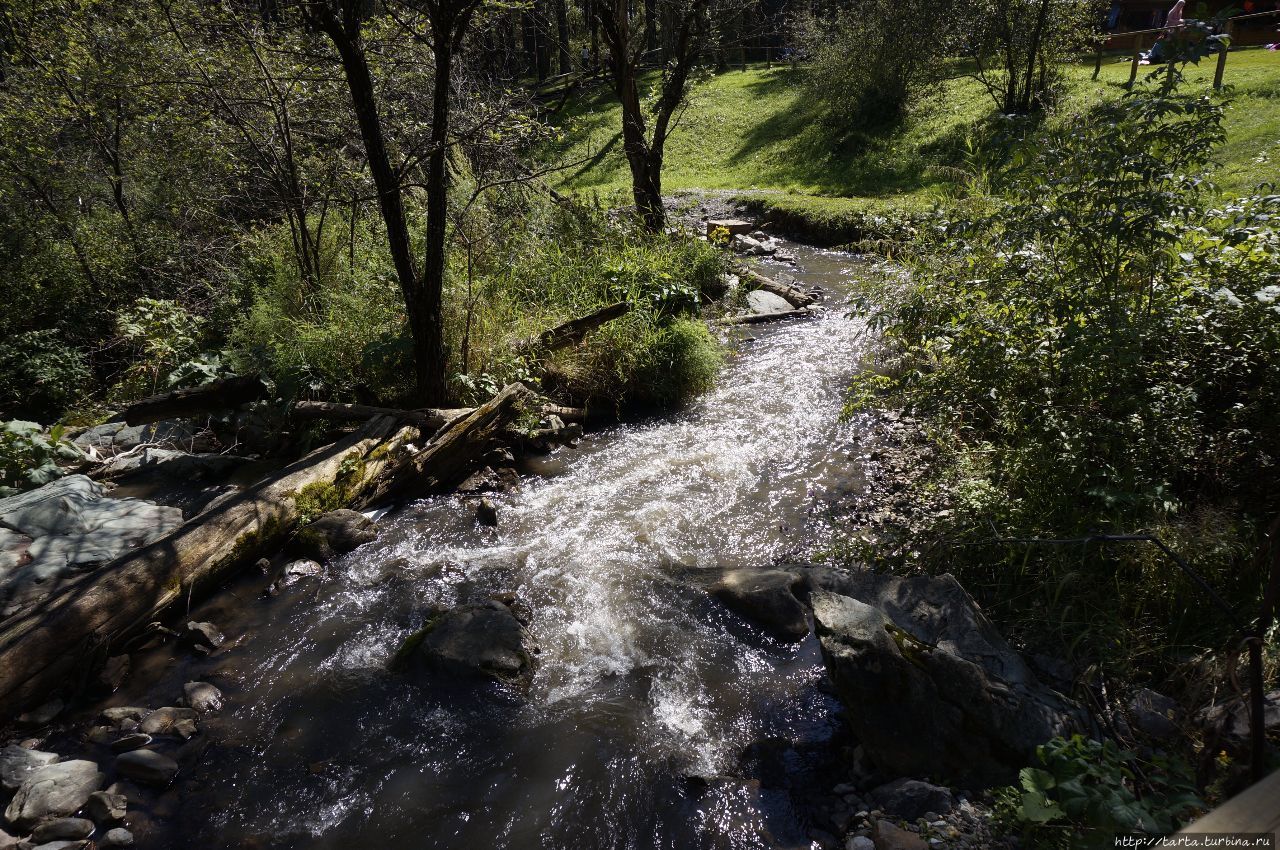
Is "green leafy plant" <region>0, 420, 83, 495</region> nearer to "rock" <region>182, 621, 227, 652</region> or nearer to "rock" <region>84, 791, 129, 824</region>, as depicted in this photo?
"rock" <region>182, 621, 227, 652</region>

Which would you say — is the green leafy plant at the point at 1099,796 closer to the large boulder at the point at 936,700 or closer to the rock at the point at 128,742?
the large boulder at the point at 936,700

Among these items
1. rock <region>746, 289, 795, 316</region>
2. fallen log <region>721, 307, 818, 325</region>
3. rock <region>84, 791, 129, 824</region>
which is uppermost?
rock <region>746, 289, 795, 316</region>

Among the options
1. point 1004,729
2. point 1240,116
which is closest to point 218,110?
point 1004,729

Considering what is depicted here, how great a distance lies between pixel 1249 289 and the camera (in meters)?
4.29

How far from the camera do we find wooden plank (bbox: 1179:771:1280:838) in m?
1.21

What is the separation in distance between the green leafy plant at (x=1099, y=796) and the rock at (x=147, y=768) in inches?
172

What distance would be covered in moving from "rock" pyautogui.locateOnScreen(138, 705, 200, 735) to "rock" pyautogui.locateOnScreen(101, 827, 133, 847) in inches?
27.7

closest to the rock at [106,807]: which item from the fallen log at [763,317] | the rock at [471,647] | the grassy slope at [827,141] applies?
the rock at [471,647]

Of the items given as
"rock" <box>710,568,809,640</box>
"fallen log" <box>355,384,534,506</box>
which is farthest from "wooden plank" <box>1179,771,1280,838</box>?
"fallen log" <box>355,384,534,506</box>

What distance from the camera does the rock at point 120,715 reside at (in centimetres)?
419

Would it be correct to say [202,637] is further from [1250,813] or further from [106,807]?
[1250,813]

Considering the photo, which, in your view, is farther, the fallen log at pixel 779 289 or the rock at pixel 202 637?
the fallen log at pixel 779 289

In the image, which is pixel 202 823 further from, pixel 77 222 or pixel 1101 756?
pixel 77 222

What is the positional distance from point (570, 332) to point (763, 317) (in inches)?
176
